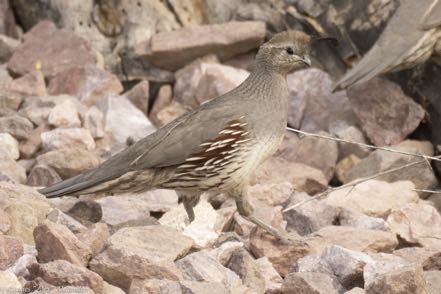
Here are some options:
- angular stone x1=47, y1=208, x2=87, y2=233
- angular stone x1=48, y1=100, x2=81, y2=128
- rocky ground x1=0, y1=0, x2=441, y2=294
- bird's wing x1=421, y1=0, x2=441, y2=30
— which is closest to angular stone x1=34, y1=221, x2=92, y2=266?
rocky ground x1=0, y1=0, x2=441, y2=294

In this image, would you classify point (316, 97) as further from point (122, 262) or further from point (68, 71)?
point (122, 262)

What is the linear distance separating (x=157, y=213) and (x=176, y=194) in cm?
40

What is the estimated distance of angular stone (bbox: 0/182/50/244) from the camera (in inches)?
197

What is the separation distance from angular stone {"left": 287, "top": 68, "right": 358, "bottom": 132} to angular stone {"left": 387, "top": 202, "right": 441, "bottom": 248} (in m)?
1.89

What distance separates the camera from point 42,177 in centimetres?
652

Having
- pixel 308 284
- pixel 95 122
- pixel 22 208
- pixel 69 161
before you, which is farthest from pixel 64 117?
pixel 308 284

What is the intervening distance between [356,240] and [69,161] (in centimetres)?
214

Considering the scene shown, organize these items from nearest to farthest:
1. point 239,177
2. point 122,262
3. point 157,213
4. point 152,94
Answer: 1. point 122,262
2. point 239,177
3. point 157,213
4. point 152,94

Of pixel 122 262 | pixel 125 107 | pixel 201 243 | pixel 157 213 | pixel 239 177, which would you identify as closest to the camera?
pixel 122 262

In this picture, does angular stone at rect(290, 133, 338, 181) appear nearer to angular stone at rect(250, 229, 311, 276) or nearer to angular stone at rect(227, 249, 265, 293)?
angular stone at rect(250, 229, 311, 276)

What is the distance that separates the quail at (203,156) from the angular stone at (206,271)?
0.84m

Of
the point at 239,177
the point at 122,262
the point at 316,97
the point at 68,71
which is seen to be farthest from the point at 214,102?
the point at 68,71

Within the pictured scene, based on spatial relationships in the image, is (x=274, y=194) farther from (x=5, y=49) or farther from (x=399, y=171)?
(x=5, y=49)

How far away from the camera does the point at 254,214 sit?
5820 millimetres
